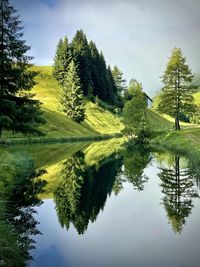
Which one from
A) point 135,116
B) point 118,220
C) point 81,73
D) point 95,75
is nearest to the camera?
point 118,220

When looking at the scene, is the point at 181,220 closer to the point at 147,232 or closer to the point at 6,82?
the point at 147,232

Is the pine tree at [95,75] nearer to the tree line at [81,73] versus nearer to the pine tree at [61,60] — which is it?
the tree line at [81,73]

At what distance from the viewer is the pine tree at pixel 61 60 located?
13112 cm

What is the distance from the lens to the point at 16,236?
1411 centimetres

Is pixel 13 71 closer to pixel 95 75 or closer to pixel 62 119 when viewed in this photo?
pixel 62 119

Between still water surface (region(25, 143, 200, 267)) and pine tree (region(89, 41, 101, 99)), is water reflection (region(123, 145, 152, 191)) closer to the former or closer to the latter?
still water surface (region(25, 143, 200, 267))

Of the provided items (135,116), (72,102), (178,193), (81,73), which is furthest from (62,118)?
(178,193)

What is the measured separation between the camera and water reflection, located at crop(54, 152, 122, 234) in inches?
711

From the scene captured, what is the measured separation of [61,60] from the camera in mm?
131250

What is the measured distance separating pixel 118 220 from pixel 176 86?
184ft

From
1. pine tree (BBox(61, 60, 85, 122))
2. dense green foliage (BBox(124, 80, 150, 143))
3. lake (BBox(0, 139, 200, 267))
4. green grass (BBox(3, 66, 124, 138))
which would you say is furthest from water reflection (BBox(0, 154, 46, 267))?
pine tree (BBox(61, 60, 85, 122))

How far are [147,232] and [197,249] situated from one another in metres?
2.77

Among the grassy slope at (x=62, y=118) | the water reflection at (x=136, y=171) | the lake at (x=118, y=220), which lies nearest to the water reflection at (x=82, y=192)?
the lake at (x=118, y=220)

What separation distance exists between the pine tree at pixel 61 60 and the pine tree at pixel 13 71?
95824 millimetres
